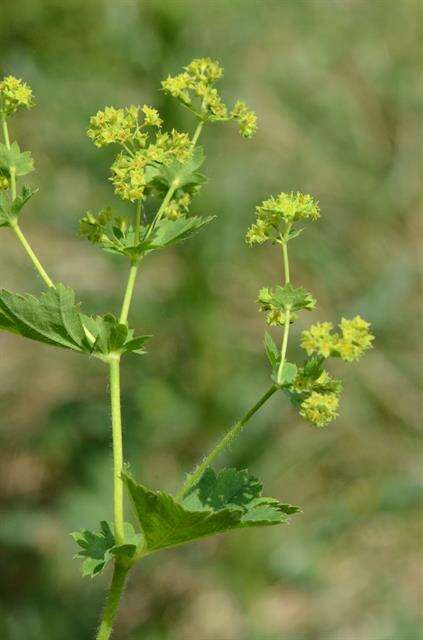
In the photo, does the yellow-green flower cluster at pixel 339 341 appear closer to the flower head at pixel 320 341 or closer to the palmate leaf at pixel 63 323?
the flower head at pixel 320 341

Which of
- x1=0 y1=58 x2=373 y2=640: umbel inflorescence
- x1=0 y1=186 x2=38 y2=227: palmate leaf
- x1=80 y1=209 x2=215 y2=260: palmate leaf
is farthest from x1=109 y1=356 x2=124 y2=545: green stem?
x1=0 y1=186 x2=38 y2=227: palmate leaf

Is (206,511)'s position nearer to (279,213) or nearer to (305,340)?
(305,340)

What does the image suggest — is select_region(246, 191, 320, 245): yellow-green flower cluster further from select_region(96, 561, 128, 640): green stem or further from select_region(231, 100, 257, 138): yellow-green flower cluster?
select_region(96, 561, 128, 640): green stem

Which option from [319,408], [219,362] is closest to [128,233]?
[319,408]

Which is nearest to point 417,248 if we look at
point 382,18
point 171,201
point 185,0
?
point 382,18

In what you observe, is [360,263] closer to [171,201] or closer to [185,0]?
[185,0]

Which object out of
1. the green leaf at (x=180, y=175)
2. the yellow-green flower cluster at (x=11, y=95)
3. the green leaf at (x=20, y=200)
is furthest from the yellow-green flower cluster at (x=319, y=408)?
the yellow-green flower cluster at (x=11, y=95)

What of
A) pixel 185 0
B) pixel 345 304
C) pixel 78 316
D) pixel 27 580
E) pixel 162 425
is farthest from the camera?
pixel 345 304
